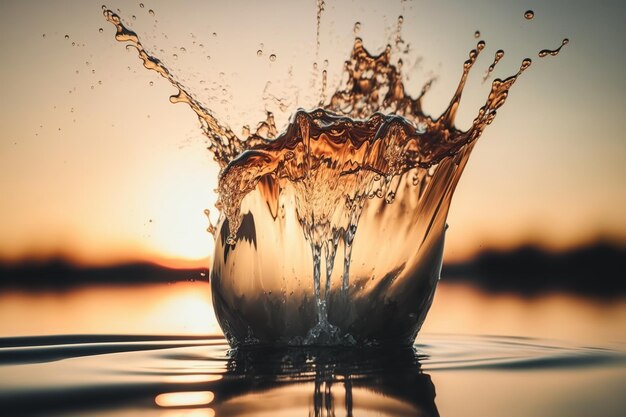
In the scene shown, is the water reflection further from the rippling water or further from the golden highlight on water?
the golden highlight on water

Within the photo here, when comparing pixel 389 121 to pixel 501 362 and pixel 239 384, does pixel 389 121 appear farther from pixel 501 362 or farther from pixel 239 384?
pixel 239 384

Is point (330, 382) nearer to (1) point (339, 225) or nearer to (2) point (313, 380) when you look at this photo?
(2) point (313, 380)

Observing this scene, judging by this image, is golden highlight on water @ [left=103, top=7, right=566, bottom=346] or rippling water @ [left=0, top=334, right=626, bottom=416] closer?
rippling water @ [left=0, top=334, right=626, bottom=416]

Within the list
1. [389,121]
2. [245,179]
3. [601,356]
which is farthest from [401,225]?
[601,356]

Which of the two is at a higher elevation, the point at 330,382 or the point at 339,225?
the point at 339,225

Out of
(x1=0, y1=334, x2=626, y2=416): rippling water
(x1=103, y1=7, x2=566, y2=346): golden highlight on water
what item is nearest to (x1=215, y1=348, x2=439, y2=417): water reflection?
(x1=0, y1=334, x2=626, y2=416): rippling water

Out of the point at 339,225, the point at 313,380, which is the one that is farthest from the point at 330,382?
the point at 339,225
